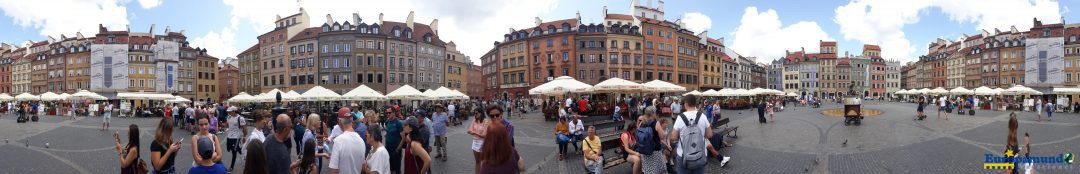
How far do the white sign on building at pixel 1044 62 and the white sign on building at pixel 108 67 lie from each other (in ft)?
401

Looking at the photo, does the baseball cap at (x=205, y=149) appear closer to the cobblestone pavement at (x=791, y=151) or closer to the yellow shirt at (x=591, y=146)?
the cobblestone pavement at (x=791, y=151)

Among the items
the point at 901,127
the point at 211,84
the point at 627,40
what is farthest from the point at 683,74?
→ the point at 211,84

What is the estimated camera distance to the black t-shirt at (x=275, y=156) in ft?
18.9

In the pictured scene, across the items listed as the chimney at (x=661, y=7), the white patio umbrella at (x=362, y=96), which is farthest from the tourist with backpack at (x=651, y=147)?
the chimney at (x=661, y=7)

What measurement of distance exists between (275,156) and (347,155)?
3.24 ft

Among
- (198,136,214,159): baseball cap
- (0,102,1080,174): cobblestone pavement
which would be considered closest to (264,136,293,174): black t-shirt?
(198,136,214,159): baseball cap

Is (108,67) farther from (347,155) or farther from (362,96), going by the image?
(347,155)

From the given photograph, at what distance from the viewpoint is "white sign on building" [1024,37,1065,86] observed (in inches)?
2601

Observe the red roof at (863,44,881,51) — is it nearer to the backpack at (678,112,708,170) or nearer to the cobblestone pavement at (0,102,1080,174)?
the cobblestone pavement at (0,102,1080,174)

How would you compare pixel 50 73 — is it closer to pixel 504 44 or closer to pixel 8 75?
pixel 8 75

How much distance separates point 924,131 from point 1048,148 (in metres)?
4.38

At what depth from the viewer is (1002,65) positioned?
254ft

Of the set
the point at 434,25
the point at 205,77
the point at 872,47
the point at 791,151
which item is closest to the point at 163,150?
the point at 791,151

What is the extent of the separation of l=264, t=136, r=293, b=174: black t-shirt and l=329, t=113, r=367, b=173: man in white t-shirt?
0.78m
